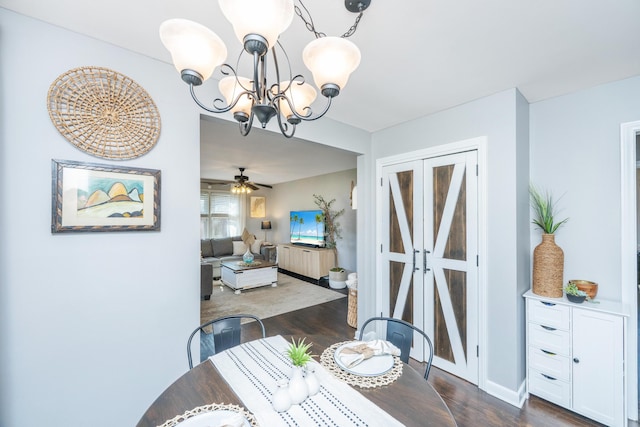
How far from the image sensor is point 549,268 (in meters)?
2.15

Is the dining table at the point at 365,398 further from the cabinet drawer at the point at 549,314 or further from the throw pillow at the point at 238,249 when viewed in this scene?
the throw pillow at the point at 238,249

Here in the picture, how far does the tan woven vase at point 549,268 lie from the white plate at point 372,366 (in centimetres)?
165

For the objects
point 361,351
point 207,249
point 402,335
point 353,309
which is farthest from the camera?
point 207,249

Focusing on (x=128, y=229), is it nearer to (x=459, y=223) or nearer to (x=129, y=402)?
(x=129, y=402)

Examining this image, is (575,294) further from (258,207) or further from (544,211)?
(258,207)

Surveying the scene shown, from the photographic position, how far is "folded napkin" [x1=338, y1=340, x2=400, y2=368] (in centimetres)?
133

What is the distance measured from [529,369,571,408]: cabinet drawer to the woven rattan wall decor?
3381 millimetres

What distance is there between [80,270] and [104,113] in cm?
93

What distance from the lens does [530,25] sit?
1467 mm

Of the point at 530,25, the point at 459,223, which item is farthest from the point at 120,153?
the point at 459,223

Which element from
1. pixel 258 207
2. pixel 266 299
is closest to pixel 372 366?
pixel 266 299

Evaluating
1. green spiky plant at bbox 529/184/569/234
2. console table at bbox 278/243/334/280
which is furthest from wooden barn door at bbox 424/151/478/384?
console table at bbox 278/243/334/280

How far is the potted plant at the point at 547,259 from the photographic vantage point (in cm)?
214

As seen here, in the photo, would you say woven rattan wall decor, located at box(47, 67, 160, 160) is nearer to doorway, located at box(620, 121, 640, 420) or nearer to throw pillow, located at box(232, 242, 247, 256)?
doorway, located at box(620, 121, 640, 420)
